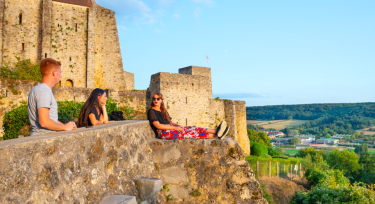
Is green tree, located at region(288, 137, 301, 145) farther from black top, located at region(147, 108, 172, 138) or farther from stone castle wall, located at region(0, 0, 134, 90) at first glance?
black top, located at region(147, 108, 172, 138)

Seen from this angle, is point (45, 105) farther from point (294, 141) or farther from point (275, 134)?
point (275, 134)

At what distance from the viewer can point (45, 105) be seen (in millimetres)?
2959

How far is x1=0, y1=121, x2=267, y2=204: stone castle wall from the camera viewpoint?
78.4 inches

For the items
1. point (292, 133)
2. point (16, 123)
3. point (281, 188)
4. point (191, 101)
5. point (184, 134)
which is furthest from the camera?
point (292, 133)

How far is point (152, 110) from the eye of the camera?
516 centimetres

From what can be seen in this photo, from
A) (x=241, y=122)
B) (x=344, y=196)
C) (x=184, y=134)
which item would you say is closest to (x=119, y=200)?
(x=184, y=134)

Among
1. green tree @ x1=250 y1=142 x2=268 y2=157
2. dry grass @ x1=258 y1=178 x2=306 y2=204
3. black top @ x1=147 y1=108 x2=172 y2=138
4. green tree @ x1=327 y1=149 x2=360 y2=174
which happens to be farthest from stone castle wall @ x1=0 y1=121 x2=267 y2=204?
green tree @ x1=327 y1=149 x2=360 y2=174

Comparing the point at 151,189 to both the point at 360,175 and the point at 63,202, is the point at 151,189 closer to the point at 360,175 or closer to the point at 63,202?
the point at 63,202

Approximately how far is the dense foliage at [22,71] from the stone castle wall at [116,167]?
23.3 m

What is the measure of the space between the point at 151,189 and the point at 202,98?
2012 cm

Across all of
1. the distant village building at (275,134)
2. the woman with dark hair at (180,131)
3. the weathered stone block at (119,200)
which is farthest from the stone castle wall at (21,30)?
the distant village building at (275,134)

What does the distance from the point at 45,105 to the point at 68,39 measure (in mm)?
26611

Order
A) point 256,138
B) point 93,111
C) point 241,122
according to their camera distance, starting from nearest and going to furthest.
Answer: point 93,111
point 241,122
point 256,138

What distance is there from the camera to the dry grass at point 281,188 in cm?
2116
